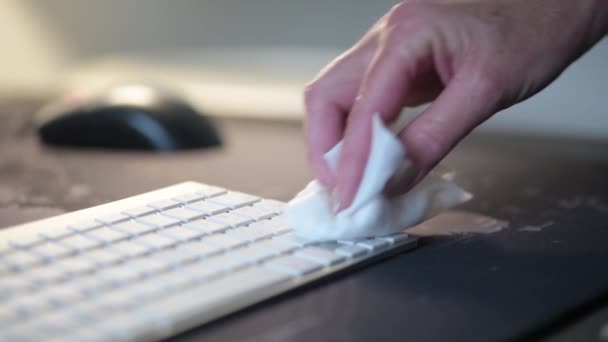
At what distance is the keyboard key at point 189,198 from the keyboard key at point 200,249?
0.10 meters

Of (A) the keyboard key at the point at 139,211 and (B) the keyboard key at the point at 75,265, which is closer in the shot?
(B) the keyboard key at the point at 75,265

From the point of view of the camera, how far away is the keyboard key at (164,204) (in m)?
0.59

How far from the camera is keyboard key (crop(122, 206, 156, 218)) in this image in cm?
58

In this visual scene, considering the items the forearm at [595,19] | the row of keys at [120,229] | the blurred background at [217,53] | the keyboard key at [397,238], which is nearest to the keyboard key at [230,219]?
the row of keys at [120,229]

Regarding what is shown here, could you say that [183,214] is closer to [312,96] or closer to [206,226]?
[206,226]

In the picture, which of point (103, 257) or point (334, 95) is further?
point (334, 95)

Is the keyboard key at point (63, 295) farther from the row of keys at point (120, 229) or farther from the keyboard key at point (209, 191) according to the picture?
the keyboard key at point (209, 191)

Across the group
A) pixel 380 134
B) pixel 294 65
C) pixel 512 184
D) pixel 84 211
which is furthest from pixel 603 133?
pixel 84 211

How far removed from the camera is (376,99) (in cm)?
56

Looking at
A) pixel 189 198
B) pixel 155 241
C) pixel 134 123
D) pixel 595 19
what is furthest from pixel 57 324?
pixel 134 123

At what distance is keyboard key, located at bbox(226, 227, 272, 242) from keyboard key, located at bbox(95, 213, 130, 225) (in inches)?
3.3

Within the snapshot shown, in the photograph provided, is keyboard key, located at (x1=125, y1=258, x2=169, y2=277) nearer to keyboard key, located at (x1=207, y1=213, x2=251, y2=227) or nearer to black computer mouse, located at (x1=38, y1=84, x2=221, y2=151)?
keyboard key, located at (x1=207, y1=213, x2=251, y2=227)

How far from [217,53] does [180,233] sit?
0.85 m

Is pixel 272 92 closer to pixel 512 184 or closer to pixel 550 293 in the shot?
pixel 512 184
